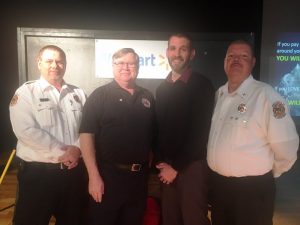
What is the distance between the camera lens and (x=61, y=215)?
2.31 metres

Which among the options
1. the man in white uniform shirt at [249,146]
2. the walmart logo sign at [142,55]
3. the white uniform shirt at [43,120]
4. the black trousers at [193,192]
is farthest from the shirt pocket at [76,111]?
the walmart logo sign at [142,55]

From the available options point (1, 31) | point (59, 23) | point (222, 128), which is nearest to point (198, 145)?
point (222, 128)

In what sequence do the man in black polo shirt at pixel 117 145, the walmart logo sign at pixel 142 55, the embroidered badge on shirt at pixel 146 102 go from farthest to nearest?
the walmart logo sign at pixel 142 55 < the embroidered badge on shirt at pixel 146 102 < the man in black polo shirt at pixel 117 145

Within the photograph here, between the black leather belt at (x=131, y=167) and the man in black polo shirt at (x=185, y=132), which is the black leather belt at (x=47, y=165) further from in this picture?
the man in black polo shirt at (x=185, y=132)

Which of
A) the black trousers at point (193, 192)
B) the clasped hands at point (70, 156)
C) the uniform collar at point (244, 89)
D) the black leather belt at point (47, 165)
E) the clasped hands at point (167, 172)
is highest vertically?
the uniform collar at point (244, 89)

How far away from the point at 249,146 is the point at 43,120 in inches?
53.5

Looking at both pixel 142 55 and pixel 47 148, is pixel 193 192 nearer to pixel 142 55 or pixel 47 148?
pixel 47 148

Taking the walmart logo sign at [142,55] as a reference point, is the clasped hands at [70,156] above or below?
below

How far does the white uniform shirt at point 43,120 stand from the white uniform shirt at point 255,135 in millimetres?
1020

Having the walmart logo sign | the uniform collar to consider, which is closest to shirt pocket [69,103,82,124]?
the uniform collar

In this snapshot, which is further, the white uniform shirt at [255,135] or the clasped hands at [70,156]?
the clasped hands at [70,156]

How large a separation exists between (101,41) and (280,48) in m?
2.85

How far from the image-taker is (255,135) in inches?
81.0

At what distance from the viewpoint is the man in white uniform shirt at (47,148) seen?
7.15 feet
